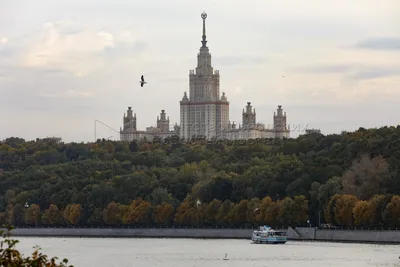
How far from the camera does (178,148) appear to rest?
194375mm

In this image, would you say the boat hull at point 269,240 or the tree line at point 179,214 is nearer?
the boat hull at point 269,240

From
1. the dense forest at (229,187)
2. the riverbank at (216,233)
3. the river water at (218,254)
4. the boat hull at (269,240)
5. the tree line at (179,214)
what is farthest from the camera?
the tree line at (179,214)

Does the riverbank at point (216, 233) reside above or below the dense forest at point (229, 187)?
below

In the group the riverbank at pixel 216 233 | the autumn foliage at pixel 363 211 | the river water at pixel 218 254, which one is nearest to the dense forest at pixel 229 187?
the autumn foliage at pixel 363 211

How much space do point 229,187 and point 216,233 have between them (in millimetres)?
8199

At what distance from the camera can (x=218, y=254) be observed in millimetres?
91812

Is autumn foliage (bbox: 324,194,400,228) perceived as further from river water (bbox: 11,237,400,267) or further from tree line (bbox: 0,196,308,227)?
tree line (bbox: 0,196,308,227)

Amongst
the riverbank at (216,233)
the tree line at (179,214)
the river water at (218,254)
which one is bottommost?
the river water at (218,254)

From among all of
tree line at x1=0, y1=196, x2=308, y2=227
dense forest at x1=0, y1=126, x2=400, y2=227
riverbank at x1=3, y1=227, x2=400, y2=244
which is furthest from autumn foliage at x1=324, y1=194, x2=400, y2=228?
tree line at x1=0, y1=196, x2=308, y2=227

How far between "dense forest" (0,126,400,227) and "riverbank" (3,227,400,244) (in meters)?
1.00

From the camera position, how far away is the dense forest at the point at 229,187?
370 ft

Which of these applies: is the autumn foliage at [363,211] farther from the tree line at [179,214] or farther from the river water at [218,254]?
the tree line at [179,214]

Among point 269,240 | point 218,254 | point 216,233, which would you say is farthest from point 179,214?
point 218,254

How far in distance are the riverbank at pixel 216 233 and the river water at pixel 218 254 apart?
8.01 feet
